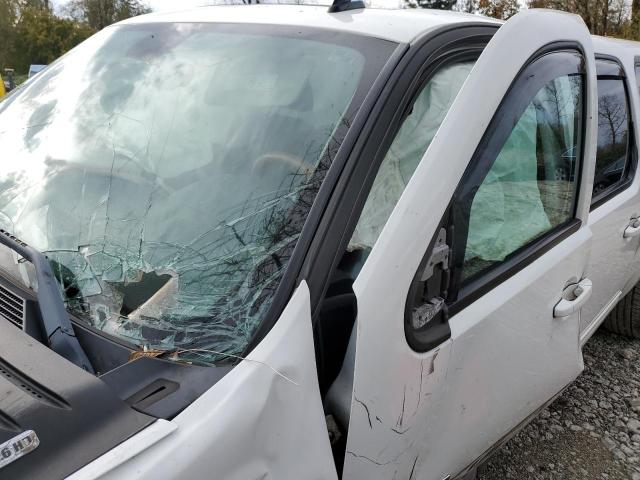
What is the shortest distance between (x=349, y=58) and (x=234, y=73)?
332 millimetres

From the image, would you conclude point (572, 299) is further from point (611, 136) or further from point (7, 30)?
point (7, 30)

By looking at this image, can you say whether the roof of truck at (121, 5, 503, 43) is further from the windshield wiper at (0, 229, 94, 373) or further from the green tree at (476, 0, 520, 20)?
the green tree at (476, 0, 520, 20)

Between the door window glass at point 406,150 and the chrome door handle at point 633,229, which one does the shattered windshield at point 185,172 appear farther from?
the chrome door handle at point 633,229

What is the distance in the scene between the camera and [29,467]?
2.85ft

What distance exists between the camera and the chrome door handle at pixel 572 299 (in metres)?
1.73

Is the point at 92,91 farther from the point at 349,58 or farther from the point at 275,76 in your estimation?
the point at 349,58

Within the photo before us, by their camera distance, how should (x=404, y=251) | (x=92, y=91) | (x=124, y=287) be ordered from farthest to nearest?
1. (x=92, y=91)
2. (x=124, y=287)
3. (x=404, y=251)

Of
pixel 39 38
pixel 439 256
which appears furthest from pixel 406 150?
pixel 39 38

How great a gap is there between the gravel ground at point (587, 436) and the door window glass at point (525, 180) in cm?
96

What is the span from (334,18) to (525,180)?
75 centimetres

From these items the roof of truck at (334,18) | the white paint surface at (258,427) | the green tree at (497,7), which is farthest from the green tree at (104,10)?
the white paint surface at (258,427)

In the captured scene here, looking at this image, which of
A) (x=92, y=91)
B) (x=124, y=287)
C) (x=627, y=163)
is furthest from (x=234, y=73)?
(x=627, y=163)

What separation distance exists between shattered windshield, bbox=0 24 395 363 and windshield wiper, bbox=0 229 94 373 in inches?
2.2

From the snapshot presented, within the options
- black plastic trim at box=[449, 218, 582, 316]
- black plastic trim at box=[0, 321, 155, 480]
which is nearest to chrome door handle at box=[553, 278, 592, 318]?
black plastic trim at box=[449, 218, 582, 316]
